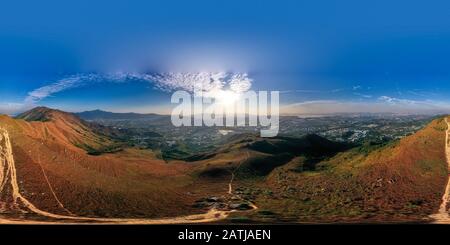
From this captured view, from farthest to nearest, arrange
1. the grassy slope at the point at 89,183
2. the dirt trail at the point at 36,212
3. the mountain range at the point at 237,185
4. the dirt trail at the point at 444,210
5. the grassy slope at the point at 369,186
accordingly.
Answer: the grassy slope at the point at 89,183
the grassy slope at the point at 369,186
the mountain range at the point at 237,185
the dirt trail at the point at 36,212
the dirt trail at the point at 444,210

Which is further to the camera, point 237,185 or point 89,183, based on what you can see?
point 237,185

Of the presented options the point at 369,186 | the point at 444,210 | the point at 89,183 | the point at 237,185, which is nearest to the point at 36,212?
the point at 89,183

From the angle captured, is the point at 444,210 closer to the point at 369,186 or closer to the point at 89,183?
the point at 369,186

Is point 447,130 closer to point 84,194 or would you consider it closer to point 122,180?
point 122,180

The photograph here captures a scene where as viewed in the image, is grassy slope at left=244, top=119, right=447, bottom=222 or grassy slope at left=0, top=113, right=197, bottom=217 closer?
grassy slope at left=244, top=119, right=447, bottom=222

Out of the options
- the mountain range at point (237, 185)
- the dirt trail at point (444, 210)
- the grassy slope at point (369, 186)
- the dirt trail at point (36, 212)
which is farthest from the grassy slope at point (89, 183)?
the dirt trail at point (444, 210)

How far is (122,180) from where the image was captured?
4427 inches

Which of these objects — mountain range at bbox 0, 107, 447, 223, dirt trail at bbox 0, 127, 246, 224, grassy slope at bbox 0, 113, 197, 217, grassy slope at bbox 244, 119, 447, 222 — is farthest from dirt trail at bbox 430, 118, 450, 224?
grassy slope at bbox 0, 113, 197, 217

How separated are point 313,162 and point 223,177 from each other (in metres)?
34.1

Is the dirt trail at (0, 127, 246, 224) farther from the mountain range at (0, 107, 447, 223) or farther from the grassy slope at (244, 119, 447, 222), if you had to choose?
the grassy slope at (244, 119, 447, 222)

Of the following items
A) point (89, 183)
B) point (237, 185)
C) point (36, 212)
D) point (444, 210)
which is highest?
point (89, 183)

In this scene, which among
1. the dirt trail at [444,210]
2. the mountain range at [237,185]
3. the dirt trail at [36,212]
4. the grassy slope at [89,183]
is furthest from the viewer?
the grassy slope at [89,183]

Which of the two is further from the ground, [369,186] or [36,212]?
[369,186]

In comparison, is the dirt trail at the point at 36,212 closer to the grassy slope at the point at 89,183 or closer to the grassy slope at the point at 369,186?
the grassy slope at the point at 89,183
